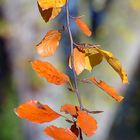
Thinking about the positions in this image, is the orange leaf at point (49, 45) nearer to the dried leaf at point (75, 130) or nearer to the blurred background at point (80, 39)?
the dried leaf at point (75, 130)

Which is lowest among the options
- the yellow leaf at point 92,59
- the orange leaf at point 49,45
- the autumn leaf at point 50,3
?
the yellow leaf at point 92,59

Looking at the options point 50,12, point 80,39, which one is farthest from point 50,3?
point 80,39

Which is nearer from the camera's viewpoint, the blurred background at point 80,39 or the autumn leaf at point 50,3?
the autumn leaf at point 50,3

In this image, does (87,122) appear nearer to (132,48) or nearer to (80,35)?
(132,48)

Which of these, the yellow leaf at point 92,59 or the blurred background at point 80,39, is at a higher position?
the yellow leaf at point 92,59

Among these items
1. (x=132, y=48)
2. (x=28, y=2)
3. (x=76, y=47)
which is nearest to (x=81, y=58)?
(x=76, y=47)

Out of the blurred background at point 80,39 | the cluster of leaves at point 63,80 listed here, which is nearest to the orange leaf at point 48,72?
the cluster of leaves at point 63,80
